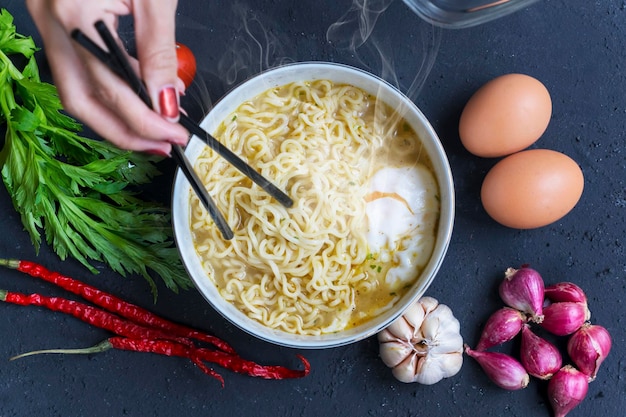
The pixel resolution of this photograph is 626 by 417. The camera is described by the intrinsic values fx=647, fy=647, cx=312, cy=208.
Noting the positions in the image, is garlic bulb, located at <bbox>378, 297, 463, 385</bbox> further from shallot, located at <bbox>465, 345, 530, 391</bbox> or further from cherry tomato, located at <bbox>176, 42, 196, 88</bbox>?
cherry tomato, located at <bbox>176, 42, 196, 88</bbox>

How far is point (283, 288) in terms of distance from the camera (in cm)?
207

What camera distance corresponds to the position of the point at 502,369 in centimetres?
227

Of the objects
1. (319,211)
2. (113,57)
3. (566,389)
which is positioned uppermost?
(113,57)

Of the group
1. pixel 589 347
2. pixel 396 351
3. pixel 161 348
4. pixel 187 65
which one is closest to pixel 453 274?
pixel 396 351

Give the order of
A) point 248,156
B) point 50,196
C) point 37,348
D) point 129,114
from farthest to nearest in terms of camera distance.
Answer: point 37,348 < point 50,196 < point 248,156 < point 129,114

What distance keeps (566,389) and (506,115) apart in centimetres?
98

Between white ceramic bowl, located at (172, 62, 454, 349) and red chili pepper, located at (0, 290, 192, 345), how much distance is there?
0.40 meters

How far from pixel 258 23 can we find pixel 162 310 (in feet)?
3.55

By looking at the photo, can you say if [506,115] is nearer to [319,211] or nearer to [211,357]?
[319,211]

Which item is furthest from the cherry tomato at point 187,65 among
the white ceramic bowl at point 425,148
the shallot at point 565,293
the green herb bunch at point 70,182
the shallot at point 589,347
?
the shallot at point 589,347

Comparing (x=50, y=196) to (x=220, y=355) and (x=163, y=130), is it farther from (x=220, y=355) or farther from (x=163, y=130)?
(x=163, y=130)

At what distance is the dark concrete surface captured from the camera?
7.68ft

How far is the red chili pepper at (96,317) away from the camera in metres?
2.32

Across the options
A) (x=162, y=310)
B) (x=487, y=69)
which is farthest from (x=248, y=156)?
(x=487, y=69)
